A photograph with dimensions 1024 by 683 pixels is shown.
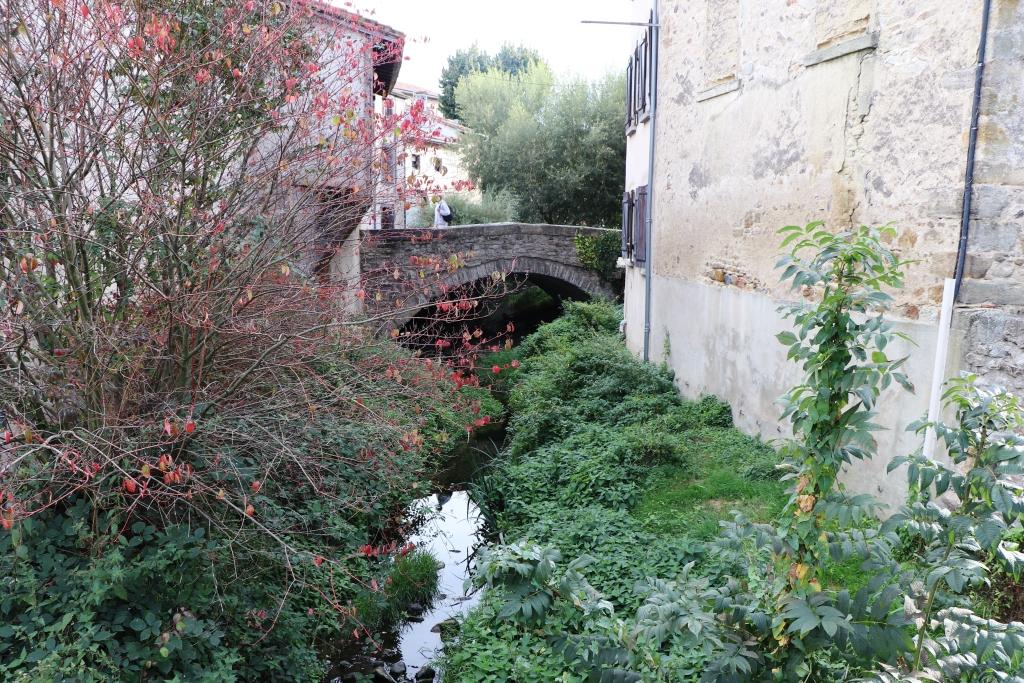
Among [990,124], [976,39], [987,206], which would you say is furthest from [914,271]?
[976,39]

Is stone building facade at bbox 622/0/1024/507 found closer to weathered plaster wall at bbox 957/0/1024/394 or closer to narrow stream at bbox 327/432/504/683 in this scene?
weathered plaster wall at bbox 957/0/1024/394

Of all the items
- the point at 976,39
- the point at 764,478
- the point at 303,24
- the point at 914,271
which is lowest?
the point at 764,478

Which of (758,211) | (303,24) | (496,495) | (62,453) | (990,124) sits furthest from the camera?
(496,495)

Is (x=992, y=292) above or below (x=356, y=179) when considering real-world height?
below

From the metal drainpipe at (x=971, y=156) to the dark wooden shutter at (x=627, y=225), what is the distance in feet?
25.3

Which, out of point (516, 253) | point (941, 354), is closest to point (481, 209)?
point (516, 253)

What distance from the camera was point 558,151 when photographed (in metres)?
20.9

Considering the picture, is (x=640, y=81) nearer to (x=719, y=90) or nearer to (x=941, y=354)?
(x=719, y=90)

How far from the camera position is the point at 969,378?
7.39 feet

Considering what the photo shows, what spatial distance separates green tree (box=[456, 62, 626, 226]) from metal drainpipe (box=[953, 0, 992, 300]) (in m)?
16.3

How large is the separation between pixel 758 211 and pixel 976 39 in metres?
2.92

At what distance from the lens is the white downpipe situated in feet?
14.6

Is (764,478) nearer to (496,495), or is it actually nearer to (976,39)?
(496,495)

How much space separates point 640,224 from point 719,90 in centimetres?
337
